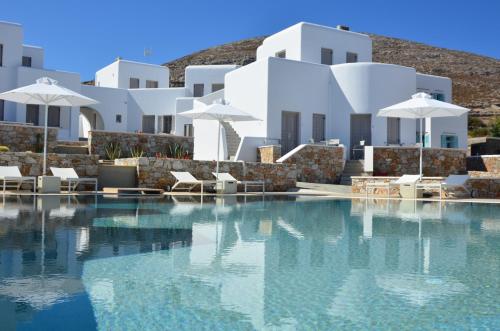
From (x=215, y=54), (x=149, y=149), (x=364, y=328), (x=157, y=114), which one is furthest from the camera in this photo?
(x=215, y=54)

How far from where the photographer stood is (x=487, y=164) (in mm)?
23969

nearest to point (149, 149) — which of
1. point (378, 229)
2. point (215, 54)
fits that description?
point (378, 229)

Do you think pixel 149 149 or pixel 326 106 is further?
pixel 326 106

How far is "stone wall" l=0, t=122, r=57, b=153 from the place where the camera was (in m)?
19.8

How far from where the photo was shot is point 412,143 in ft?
86.0

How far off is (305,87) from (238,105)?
3.67 m

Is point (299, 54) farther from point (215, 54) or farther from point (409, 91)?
A: point (215, 54)

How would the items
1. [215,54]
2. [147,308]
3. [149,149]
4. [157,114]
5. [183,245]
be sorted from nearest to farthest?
[147,308], [183,245], [149,149], [157,114], [215,54]

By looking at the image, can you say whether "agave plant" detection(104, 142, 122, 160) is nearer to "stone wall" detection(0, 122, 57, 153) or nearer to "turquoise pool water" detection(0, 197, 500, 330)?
"stone wall" detection(0, 122, 57, 153)

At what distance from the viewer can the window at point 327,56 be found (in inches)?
1105

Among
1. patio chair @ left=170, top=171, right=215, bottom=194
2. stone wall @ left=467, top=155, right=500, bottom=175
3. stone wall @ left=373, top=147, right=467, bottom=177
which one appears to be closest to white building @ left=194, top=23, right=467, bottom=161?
stone wall @ left=467, top=155, right=500, bottom=175

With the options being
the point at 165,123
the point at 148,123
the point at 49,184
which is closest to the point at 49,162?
the point at 49,184

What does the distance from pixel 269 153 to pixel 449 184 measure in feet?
26.0

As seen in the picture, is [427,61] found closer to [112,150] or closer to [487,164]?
[487,164]
